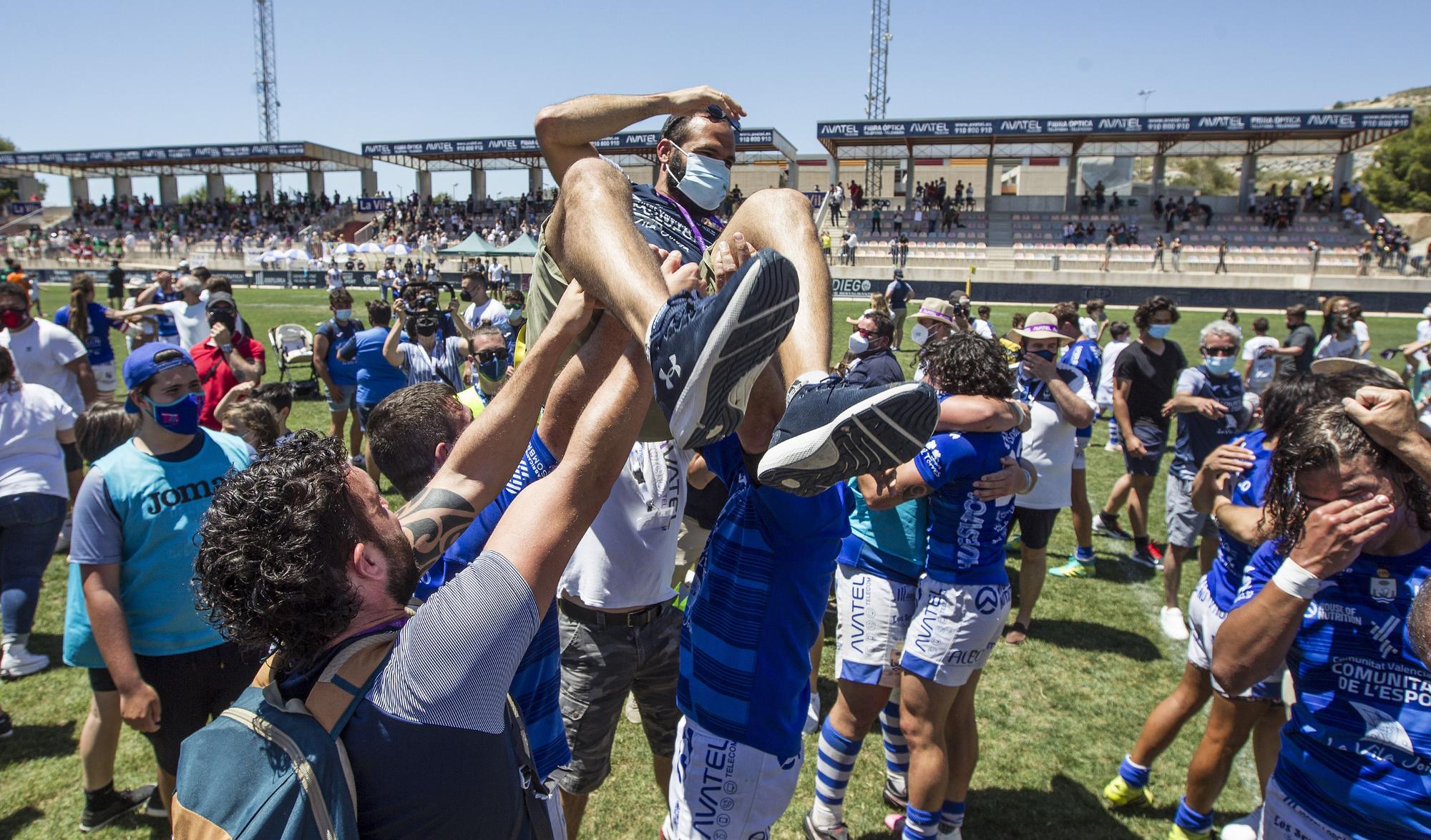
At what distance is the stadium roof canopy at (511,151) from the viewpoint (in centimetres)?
4709

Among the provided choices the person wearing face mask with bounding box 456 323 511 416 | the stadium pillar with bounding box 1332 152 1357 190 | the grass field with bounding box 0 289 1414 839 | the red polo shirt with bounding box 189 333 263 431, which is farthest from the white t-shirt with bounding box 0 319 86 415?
the stadium pillar with bounding box 1332 152 1357 190

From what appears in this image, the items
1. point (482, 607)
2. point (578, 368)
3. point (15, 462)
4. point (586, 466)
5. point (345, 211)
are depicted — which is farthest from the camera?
point (345, 211)

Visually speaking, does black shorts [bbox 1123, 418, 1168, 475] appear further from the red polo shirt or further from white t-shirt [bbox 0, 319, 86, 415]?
white t-shirt [bbox 0, 319, 86, 415]

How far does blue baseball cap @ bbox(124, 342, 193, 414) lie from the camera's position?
136 inches

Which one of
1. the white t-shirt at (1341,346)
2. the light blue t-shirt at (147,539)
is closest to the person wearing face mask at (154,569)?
the light blue t-shirt at (147,539)

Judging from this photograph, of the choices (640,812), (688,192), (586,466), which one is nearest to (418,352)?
(640,812)

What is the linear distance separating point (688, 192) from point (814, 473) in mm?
1378

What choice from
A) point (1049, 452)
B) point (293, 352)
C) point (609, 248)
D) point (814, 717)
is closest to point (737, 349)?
point (609, 248)

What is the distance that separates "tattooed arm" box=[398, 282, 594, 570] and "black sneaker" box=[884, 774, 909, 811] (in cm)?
281

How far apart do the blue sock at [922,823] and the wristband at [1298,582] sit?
5.94 feet

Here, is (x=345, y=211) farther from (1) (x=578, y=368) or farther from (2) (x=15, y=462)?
(1) (x=578, y=368)

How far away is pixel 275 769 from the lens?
134cm

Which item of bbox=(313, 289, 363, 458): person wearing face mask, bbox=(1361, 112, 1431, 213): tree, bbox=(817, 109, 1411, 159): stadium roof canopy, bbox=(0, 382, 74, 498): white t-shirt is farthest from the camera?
bbox=(1361, 112, 1431, 213): tree

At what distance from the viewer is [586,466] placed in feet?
5.99
